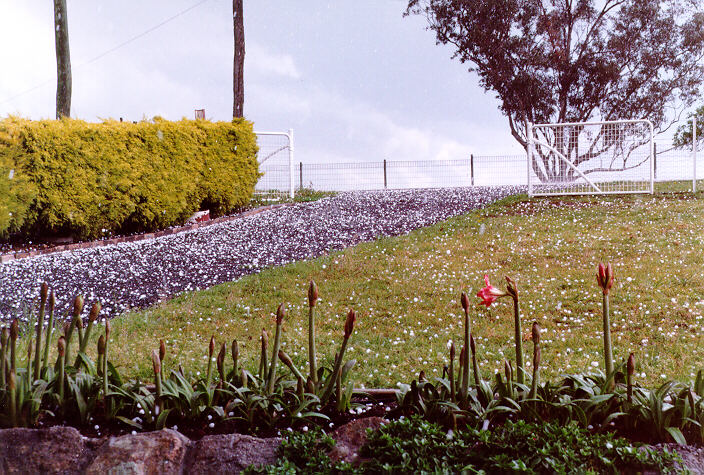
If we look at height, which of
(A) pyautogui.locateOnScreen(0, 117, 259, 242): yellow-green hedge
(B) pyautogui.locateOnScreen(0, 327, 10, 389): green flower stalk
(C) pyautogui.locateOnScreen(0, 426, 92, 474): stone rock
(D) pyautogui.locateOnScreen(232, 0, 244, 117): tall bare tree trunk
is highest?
(D) pyautogui.locateOnScreen(232, 0, 244, 117): tall bare tree trunk

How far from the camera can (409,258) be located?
2.88 metres

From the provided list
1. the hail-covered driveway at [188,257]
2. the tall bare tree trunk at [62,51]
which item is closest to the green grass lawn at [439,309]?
the hail-covered driveway at [188,257]

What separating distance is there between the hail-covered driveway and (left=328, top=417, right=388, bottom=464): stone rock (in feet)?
3.03

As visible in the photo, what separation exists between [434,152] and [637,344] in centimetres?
116

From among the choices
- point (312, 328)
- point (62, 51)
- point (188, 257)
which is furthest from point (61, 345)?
point (62, 51)

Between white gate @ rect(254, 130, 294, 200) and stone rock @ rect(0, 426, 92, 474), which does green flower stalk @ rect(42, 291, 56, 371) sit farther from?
white gate @ rect(254, 130, 294, 200)

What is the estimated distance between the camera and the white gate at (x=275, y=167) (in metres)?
4.23

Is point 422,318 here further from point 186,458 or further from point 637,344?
point 186,458

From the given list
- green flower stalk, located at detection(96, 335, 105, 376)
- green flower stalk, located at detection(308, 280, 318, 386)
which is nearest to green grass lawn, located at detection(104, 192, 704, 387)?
green flower stalk, located at detection(96, 335, 105, 376)

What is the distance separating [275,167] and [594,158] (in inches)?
120

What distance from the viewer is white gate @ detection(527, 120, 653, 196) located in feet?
16.9

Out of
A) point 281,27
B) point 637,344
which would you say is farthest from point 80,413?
point 637,344

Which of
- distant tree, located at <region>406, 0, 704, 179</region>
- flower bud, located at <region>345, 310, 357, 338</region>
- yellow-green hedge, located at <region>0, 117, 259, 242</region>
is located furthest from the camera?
distant tree, located at <region>406, 0, 704, 179</region>

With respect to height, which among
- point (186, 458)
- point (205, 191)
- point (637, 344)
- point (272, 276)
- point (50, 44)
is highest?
point (50, 44)
